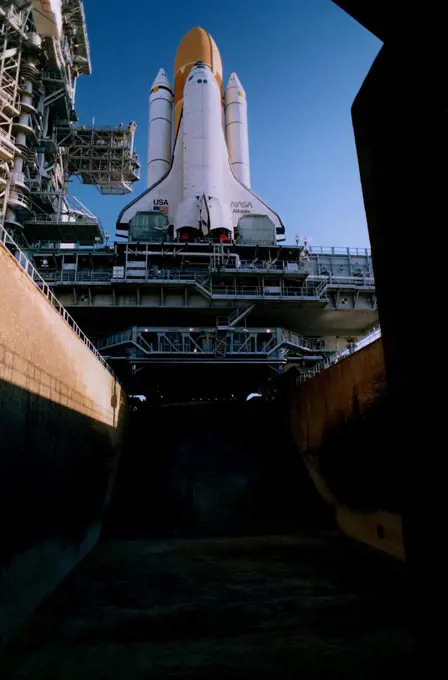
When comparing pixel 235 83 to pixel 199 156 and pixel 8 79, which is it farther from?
pixel 8 79

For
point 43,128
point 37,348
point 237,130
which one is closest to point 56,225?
point 43,128

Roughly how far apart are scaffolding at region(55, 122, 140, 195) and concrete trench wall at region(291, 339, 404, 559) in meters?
40.6

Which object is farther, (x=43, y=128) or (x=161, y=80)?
(x=161, y=80)

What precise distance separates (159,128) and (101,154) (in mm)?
9196

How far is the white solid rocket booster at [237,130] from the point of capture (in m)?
43.8

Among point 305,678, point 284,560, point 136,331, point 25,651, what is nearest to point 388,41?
point 305,678

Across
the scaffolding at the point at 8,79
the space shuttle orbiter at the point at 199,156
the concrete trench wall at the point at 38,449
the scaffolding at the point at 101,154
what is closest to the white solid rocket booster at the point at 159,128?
the space shuttle orbiter at the point at 199,156

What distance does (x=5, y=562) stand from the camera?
7180mm

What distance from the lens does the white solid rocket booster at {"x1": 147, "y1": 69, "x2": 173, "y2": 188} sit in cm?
4269

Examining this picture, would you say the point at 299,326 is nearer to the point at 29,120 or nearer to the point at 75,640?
the point at 29,120

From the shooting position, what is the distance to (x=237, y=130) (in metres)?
44.9

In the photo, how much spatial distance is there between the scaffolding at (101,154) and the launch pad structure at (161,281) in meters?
4.77

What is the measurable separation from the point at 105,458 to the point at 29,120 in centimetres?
3497

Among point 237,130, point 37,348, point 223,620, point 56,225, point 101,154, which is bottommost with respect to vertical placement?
point 223,620
